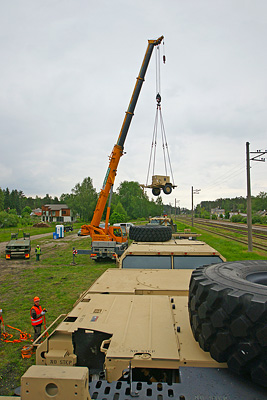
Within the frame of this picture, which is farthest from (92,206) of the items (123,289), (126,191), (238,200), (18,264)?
(238,200)

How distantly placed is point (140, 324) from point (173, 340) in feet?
1.53

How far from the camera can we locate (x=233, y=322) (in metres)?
2.35

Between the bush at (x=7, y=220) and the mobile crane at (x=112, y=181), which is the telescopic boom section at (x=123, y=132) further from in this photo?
the bush at (x=7, y=220)

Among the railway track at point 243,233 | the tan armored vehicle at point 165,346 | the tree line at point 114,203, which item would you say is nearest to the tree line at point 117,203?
the tree line at point 114,203

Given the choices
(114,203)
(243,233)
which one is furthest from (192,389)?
(114,203)

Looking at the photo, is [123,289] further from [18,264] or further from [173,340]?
[18,264]

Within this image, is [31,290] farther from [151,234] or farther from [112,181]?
[112,181]

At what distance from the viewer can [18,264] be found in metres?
15.3

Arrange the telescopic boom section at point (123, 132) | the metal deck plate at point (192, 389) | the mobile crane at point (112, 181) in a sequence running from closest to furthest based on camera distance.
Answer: the metal deck plate at point (192, 389) < the mobile crane at point (112, 181) < the telescopic boom section at point (123, 132)

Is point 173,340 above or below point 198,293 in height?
below

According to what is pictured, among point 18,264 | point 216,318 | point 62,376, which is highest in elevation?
point 216,318

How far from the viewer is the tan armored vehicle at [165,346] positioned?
2084 mm

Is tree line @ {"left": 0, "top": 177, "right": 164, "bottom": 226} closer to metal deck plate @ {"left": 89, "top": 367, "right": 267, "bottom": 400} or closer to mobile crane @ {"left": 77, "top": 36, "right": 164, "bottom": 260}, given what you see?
mobile crane @ {"left": 77, "top": 36, "right": 164, "bottom": 260}

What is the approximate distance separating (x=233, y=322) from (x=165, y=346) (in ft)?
2.53
